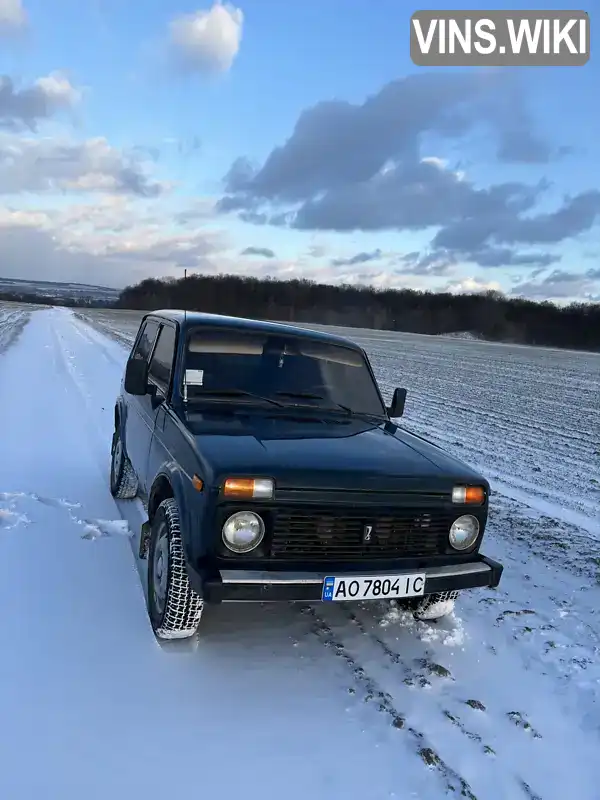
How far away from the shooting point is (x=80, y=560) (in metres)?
4.62

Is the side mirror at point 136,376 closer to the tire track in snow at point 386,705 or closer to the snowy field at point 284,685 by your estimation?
the snowy field at point 284,685

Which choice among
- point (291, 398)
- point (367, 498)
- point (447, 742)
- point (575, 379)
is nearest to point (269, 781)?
point (447, 742)

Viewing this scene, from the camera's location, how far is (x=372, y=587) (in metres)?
3.38

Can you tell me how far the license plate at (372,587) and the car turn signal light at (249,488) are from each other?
54cm

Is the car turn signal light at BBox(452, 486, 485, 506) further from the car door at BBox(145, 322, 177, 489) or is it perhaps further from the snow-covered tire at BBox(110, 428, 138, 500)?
the snow-covered tire at BBox(110, 428, 138, 500)

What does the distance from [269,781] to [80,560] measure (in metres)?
2.47

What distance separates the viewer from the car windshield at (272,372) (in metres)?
4.41

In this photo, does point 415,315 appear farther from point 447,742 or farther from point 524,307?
point 447,742

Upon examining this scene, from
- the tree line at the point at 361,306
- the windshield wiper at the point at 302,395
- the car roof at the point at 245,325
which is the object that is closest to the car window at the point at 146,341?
the car roof at the point at 245,325

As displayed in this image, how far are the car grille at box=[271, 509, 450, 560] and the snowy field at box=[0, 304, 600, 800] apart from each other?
0.66 metres

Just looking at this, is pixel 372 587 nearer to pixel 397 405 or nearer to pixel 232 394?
pixel 232 394

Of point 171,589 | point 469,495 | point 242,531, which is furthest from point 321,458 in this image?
point 171,589

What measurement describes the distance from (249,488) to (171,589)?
0.79 m

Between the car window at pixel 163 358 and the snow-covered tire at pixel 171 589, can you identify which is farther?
the car window at pixel 163 358
